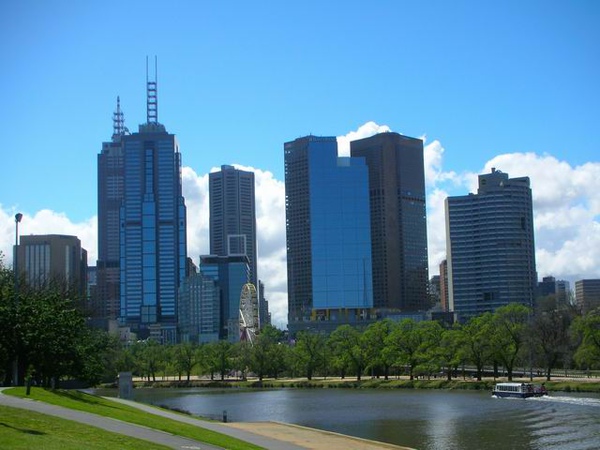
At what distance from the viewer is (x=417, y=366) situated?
466ft

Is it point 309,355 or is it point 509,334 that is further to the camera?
point 309,355

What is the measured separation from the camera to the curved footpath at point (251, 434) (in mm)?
44219

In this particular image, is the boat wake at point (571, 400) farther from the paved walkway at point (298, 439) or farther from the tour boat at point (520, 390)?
the paved walkway at point (298, 439)

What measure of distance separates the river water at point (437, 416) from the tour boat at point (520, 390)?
77.9 inches

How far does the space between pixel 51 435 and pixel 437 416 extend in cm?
5365

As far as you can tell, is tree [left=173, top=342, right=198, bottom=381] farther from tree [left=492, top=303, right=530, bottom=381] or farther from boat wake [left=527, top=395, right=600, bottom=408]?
boat wake [left=527, top=395, right=600, bottom=408]

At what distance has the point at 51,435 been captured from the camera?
3650cm

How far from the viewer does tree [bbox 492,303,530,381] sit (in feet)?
426

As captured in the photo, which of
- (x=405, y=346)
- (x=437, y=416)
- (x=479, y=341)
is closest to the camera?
(x=437, y=416)

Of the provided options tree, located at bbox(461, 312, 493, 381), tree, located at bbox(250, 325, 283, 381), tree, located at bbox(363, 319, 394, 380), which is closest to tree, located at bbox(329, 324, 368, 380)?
tree, located at bbox(363, 319, 394, 380)

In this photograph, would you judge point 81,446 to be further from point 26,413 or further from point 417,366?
point 417,366

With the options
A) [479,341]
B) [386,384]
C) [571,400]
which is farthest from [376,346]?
[571,400]

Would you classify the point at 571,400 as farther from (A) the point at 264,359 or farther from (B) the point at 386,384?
(A) the point at 264,359

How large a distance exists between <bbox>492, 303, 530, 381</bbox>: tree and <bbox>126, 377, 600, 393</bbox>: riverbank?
4102mm
